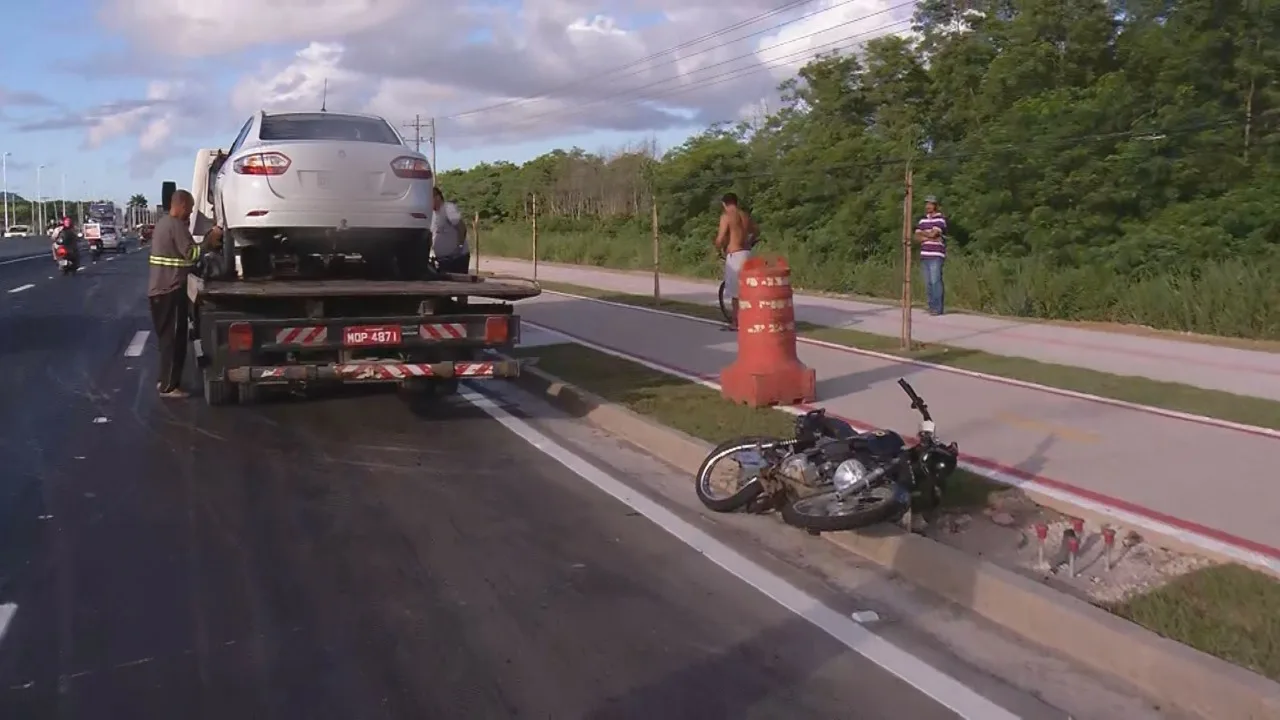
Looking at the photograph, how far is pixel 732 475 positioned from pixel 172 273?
6222 millimetres

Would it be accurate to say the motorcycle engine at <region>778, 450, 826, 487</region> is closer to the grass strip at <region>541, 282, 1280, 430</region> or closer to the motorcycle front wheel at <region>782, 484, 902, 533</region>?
the motorcycle front wheel at <region>782, 484, 902, 533</region>

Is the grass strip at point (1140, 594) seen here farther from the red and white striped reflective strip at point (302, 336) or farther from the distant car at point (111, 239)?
the distant car at point (111, 239)

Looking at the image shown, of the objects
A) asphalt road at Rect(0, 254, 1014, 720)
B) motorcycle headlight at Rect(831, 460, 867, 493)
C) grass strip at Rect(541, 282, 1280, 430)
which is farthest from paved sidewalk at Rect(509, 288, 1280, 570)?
asphalt road at Rect(0, 254, 1014, 720)

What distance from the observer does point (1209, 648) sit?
4609 mm

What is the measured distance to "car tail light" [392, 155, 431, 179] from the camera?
9.95 metres

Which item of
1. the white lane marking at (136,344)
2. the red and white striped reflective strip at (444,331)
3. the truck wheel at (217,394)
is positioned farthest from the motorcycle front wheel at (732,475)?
the white lane marking at (136,344)

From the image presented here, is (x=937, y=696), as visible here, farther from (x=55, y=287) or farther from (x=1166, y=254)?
(x=55, y=287)

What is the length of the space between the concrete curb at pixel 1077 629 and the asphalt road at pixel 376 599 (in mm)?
648

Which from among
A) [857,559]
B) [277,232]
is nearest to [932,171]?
[277,232]

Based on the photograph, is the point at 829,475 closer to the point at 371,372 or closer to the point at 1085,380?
the point at 371,372

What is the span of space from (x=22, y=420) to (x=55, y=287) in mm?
21033

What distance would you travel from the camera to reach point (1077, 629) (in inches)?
194

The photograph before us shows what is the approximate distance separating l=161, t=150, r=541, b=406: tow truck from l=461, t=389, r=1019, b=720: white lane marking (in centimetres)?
174

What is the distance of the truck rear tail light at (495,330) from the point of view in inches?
392
